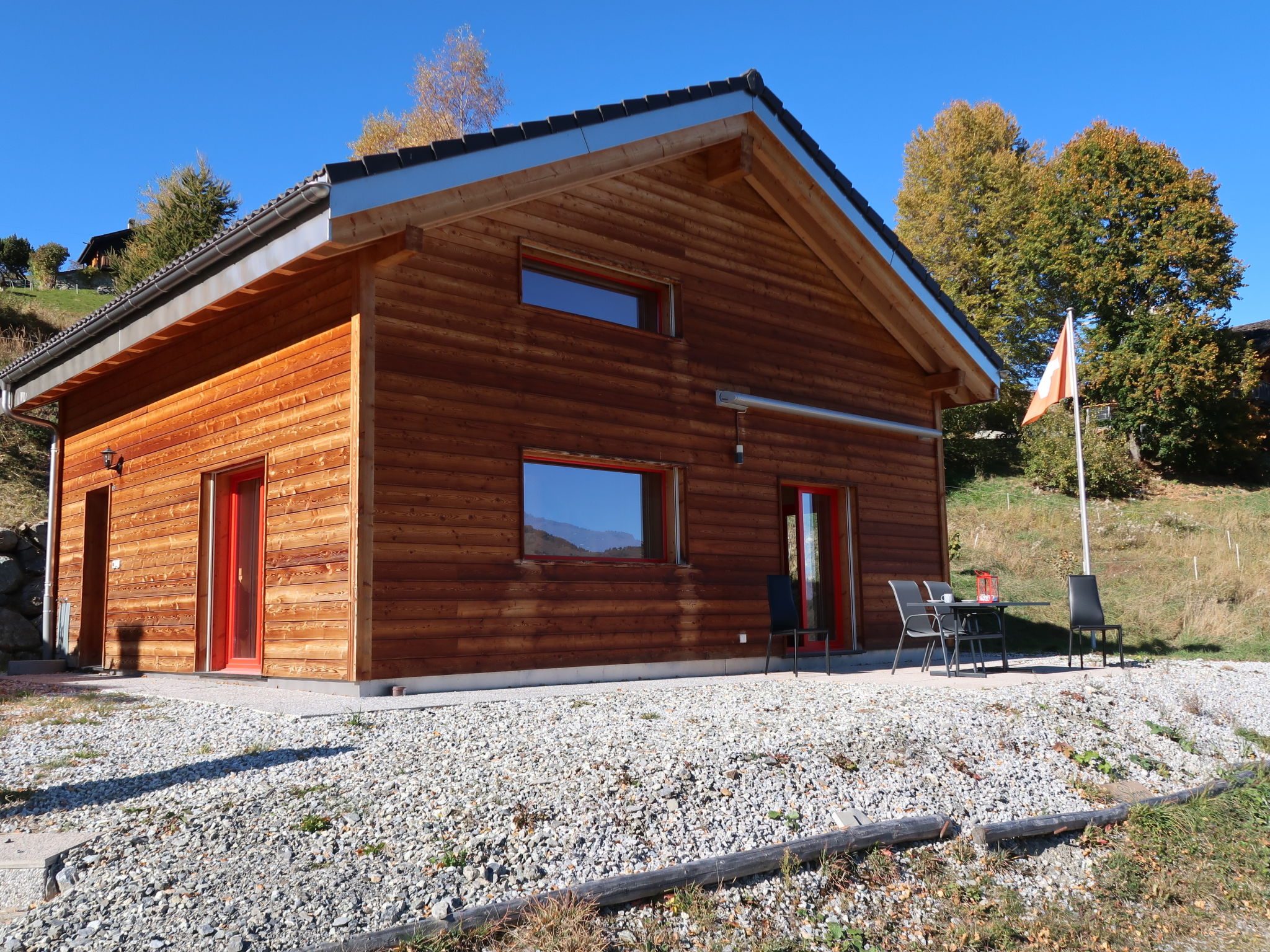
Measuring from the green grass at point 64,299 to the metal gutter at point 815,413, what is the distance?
20817 millimetres

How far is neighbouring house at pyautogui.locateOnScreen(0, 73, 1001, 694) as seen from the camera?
735 cm

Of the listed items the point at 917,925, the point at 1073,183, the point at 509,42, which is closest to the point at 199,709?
the point at 917,925

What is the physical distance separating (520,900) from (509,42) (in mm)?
25376

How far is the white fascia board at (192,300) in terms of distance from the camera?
6.87 m

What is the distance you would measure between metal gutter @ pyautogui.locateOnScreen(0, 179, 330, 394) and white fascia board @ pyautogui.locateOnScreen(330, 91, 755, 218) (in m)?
0.32

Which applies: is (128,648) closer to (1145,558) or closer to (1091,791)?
(1091,791)

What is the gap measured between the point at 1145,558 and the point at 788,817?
16.4 meters

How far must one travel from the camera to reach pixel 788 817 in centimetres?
452

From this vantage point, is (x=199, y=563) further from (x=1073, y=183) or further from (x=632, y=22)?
(x=1073, y=183)

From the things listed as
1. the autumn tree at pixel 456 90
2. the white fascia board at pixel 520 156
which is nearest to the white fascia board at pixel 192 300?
the white fascia board at pixel 520 156

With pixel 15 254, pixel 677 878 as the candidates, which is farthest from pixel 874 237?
pixel 15 254

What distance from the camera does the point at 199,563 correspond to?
8.97 m

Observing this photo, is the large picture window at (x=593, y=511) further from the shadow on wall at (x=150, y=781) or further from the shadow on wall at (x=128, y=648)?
the shadow on wall at (x=128, y=648)

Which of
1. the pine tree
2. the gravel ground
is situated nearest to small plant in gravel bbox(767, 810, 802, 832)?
the gravel ground
